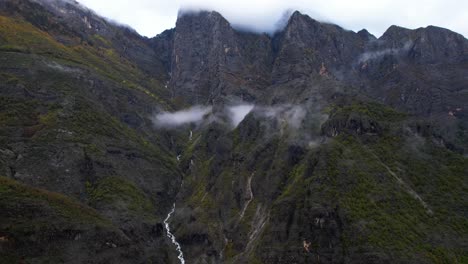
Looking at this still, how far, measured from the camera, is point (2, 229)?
656 ft

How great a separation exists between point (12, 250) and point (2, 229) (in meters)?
8.57

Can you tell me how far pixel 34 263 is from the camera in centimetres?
19888

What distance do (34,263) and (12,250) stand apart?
8.79 meters

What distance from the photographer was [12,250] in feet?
648

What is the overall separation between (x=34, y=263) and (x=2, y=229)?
654 inches
